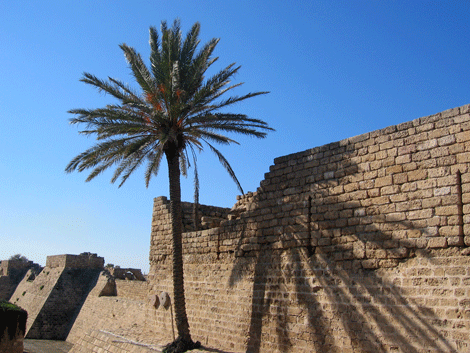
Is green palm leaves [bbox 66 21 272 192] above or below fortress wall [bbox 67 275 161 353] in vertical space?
above

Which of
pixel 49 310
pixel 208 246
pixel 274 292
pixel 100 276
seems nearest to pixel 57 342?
pixel 49 310

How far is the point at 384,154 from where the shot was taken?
7219mm

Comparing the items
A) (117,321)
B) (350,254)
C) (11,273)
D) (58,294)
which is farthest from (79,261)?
(350,254)

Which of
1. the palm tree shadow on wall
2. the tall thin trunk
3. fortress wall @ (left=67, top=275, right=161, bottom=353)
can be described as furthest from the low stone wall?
the palm tree shadow on wall

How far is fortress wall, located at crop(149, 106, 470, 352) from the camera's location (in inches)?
246

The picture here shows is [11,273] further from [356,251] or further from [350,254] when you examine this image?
[356,251]

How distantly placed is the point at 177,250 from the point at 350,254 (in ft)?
13.8

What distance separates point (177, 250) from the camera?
10258 millimetres

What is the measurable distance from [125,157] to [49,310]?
60.6 ft

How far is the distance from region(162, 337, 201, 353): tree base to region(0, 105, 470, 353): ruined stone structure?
1.28 feet

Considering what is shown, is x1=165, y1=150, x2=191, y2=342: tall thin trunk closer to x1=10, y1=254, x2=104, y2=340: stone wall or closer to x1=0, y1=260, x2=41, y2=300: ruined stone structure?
x1=10, y1=254, x2=104, y2=340: stone wall

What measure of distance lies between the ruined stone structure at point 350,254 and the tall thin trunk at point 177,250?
0.56 meters

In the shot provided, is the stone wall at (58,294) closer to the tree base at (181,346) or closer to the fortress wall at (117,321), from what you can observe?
the fortress wall at (117,321)

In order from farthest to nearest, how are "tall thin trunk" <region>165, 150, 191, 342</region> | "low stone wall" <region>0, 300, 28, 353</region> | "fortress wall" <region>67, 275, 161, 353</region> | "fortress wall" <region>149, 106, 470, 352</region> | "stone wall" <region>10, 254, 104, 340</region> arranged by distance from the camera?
1. "stone wall" <region>10, 254, 104, 340</region>
2. "low stone wall" <region>0, 300, 28, 353</region>
3. "fortress wall" <region>67, 275, 161, 353</region>
4. "tall thin trunk" <region>165, 150, 191, 342</region>
5. "fortress wall" <region>149, 106, 470, 352</region>
